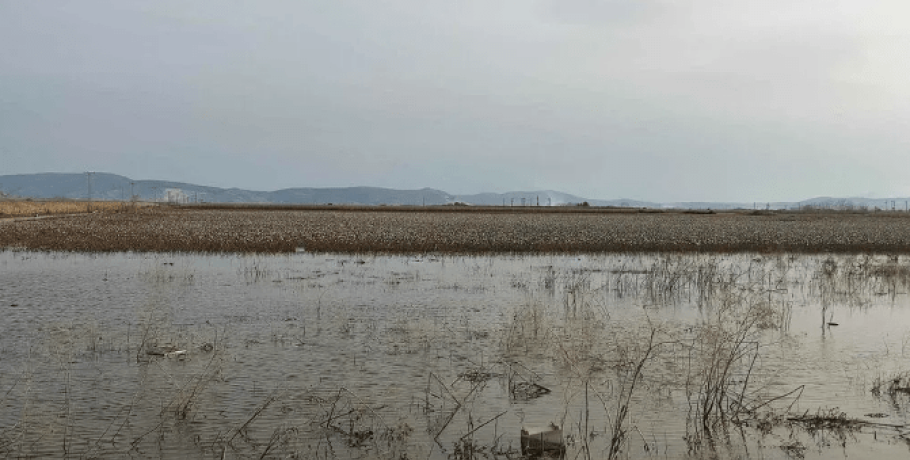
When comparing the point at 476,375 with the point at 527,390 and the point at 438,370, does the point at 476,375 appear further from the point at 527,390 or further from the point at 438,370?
the point at 527,390

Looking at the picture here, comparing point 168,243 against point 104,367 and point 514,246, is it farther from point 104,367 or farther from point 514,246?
point 104,367

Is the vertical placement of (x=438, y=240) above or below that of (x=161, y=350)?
above

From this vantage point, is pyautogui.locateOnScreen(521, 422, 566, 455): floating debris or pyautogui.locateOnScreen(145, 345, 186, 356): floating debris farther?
pyautogui.locateOnScreen(145, 345, 186, 356): floating debris

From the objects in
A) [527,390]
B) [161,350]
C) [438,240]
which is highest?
[438,240]

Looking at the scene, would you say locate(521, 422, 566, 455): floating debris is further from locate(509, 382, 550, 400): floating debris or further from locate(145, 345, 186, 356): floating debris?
locate(145, 345, 186, 356): floating debris

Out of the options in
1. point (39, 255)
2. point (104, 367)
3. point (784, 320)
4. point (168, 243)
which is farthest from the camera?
point (168, 243)

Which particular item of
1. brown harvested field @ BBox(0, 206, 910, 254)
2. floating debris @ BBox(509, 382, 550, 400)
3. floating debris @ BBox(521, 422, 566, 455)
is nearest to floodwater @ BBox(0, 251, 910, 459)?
floating debris @ BBox(509, 382, 550, 400)

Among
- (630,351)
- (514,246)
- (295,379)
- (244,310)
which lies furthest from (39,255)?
(630,351)

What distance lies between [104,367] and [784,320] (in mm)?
13022

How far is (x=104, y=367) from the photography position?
11047 mm

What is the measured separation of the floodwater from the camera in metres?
8.34

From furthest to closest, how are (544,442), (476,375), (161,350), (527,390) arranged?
(161,350) → (476,375) → (527,390) → (544,442)

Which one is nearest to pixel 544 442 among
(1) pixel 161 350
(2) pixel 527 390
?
(2) pixel 527 390

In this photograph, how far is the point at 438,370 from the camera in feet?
37.0
